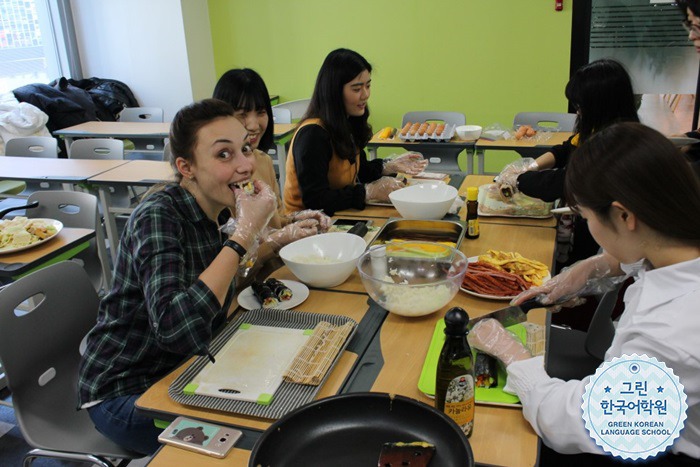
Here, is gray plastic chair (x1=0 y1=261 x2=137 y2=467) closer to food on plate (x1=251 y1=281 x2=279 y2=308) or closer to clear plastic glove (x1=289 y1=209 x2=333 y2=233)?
food on plate (x1=251 y1=281 x2=279 y2=308)

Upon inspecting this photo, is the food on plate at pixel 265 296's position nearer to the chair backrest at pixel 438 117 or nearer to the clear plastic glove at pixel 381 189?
the clear plastic glove at pixel 381 189

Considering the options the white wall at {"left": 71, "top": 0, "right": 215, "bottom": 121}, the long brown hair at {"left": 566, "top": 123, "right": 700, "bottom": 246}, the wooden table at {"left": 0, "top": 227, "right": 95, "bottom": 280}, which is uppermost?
the white wall at {"left": 71, "top": 0, "right": 215, "bottom": 121}

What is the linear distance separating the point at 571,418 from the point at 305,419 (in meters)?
0.51

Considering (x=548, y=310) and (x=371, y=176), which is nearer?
(x=548, y=310)

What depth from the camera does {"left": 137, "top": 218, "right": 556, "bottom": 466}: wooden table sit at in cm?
107

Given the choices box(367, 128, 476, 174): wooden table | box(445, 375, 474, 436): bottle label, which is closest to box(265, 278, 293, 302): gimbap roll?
box(445, 375, 474, 436): bottle label

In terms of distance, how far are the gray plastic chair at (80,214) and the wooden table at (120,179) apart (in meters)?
0.59

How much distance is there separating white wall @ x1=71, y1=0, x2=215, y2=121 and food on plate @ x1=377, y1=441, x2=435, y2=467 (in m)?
5.61

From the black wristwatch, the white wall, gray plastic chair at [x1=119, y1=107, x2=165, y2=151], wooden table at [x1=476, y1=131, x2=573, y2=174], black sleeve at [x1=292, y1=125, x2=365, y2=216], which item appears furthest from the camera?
the white wall

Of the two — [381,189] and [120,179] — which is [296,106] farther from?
[381,189]

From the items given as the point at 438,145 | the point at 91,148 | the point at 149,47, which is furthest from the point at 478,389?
the point at 149,47

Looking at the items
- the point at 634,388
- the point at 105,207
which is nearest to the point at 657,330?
the point at 634,388

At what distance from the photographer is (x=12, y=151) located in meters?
4.46

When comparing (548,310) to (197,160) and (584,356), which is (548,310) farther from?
(197,160)
